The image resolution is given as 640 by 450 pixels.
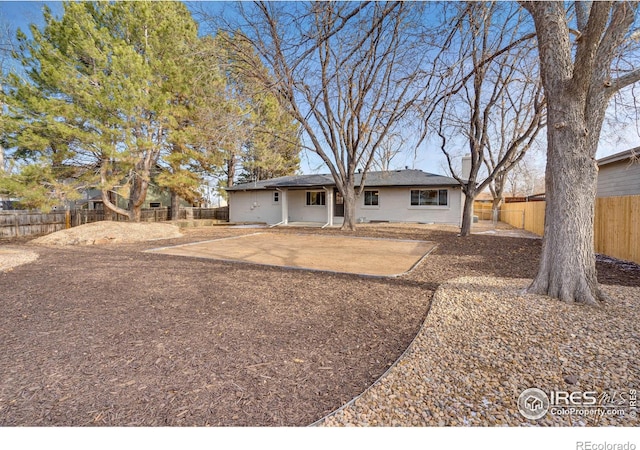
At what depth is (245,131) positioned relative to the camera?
10.5 metres

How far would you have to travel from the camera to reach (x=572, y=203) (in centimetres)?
365

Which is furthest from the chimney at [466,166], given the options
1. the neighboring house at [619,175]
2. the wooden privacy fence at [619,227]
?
the wooden privacy fence at [619,227]

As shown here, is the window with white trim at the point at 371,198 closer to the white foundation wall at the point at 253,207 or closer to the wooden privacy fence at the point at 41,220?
the white foundation wall at the point at 253,207

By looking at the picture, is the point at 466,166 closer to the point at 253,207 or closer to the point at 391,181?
the point at 391,181

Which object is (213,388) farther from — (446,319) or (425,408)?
(446,319)

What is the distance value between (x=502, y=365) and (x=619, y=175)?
11305 millimetres

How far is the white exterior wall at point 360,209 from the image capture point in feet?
52.0

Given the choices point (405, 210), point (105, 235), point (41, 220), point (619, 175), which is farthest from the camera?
point (405, 210)

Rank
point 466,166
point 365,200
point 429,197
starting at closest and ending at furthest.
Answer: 1. point 466,166
2. point 429,197
3. point 365,200

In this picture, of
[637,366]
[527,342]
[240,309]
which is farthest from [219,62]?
[637,366]

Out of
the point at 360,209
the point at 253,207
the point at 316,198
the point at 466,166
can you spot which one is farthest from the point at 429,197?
the point at 253,207

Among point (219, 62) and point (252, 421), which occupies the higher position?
point (219, 62)
